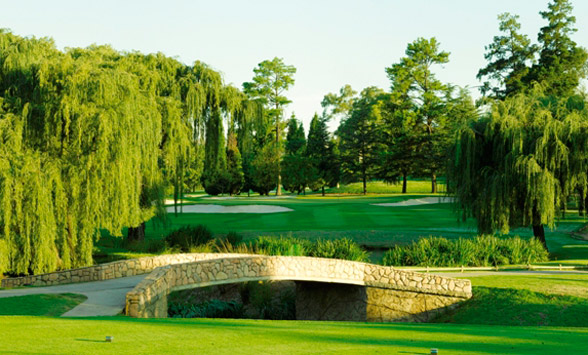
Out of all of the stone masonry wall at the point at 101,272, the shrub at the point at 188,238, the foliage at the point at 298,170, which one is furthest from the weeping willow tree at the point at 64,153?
the foliage at the point at 298,170

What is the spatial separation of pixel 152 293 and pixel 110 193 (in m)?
6.14

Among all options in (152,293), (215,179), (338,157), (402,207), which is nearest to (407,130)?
(338,157)

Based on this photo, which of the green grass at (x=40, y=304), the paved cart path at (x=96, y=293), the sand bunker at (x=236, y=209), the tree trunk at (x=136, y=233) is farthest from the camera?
the sand bunker at (x=236, y=209)

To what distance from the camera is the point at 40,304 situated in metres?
13.7

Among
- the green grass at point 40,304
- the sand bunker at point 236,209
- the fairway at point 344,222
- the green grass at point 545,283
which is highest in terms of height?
the sand bunker at point 236,209

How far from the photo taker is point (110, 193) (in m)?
19.4

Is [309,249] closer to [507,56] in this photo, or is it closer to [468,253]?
[468,253]

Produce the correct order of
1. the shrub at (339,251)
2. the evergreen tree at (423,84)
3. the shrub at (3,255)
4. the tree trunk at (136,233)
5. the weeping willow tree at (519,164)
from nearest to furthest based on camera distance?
the shrub at (3,255) → the weeping willow tree at (519,164) → the shrub at (339,251) → the tree trunk at (136,233) → the evergreen tree at (423,84)

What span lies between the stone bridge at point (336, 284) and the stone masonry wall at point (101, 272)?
146cm

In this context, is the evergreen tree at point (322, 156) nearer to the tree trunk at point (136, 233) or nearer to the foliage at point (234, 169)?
Result: the foliage at point (234, 169)

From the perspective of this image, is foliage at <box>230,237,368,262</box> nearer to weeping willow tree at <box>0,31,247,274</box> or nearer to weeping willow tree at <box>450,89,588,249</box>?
weeping willow tree at <box>450,89,588,249</box>

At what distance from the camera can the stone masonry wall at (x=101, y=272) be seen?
1741 cm

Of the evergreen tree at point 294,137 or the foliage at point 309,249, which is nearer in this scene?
the foliage at point 309,249

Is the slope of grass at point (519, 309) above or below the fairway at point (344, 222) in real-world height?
below
